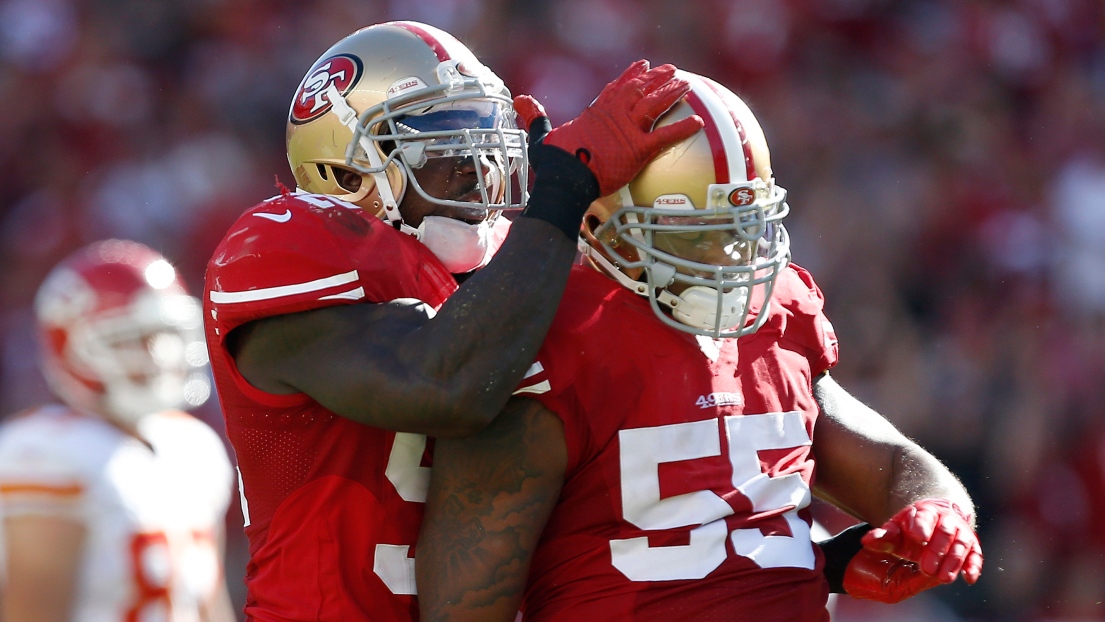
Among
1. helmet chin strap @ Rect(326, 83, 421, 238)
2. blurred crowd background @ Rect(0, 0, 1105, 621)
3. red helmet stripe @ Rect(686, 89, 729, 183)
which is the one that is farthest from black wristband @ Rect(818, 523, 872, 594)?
blurred crowd background @ Rect(0, 0, 1105, 621)

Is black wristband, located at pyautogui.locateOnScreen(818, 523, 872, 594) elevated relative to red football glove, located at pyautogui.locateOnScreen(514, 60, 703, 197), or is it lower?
lower

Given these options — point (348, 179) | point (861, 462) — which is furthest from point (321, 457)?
point (861, 462)

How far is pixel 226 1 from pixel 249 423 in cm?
520

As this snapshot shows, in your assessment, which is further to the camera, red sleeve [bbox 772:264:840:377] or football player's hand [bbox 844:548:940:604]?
red sleeve [bbox 772:264:840:377]

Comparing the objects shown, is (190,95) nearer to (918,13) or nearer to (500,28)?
(500,28)

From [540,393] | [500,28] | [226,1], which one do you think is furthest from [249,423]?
[226,1]

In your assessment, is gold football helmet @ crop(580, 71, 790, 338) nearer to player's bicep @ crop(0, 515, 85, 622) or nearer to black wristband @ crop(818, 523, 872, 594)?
black wristband @ crop(818, 523, 872, 594)

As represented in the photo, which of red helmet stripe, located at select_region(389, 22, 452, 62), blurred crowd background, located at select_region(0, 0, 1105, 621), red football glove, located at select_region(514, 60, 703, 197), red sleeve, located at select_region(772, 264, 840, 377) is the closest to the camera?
red football glove, located at select_region(514, 60, 703, 197)

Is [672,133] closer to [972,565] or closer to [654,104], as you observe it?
[654,104]

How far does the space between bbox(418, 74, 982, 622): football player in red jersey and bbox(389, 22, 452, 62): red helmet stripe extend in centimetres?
28

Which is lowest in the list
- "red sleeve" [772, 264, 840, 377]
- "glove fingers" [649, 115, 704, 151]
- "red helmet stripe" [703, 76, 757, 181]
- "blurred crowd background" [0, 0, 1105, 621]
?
"blurred crowd background" [0, 0, 1105, 621]

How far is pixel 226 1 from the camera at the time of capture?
6.83 meters

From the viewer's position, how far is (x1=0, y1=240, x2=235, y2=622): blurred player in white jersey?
8.62 feet

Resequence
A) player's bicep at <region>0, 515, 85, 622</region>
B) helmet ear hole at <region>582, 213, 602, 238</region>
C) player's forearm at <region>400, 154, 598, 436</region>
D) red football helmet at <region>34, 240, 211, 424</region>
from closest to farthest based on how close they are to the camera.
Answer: player's forearm at <region>400, 154, 598, 436</region> < helmet ear hole at <region>582, 213, 602, 238</region> < player's bicep at <region>0, 515, 85, 622</region> < red football helmet at <region>34, 240, 211, 424</region>
